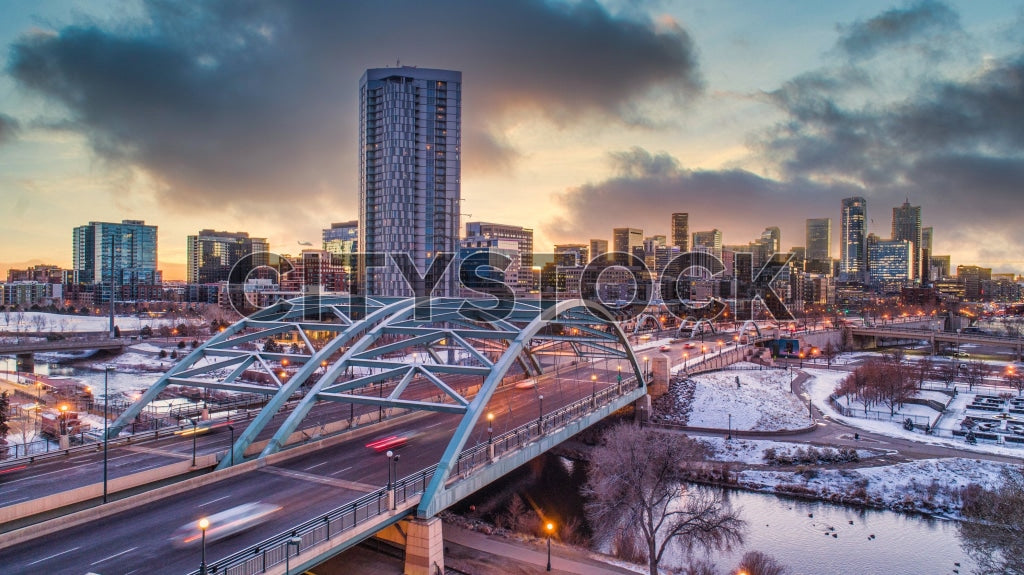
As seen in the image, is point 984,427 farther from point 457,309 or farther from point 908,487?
point 457,309

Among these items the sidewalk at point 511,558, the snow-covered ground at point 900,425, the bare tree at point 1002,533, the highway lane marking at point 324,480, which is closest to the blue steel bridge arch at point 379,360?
the highway lane marking at point 324,480

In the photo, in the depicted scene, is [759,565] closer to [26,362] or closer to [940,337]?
[26,362]

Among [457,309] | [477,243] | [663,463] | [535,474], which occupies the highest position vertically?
[477,243]

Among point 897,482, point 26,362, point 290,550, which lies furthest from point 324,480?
point 26,362

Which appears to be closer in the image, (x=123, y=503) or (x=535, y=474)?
(x=123, y=503)

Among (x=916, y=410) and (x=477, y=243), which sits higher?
(x=477, y=243)

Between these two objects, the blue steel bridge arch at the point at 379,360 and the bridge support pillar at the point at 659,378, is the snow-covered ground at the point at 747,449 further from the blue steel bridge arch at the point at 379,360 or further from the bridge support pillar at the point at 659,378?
the bridge support pillar at the point at 659,378

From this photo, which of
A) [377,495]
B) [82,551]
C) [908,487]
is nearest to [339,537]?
[377,495]

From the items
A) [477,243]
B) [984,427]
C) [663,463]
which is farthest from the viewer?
[477,243]
